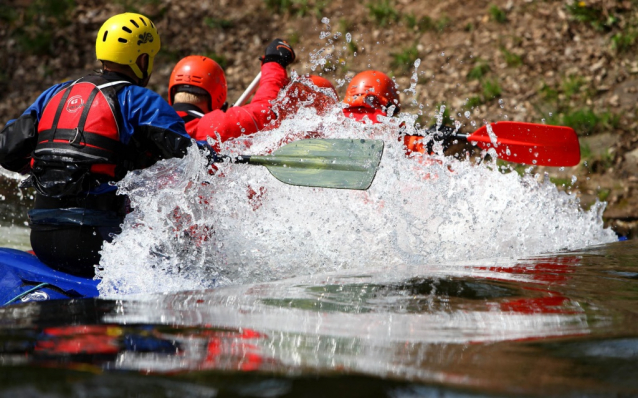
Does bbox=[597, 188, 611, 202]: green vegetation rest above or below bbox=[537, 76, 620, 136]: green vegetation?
below

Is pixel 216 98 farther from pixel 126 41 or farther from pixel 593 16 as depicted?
pixel 593 16

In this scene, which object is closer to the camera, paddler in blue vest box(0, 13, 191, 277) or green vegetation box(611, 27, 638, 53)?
paddler in blue vest box(0, 13, 191, 277)

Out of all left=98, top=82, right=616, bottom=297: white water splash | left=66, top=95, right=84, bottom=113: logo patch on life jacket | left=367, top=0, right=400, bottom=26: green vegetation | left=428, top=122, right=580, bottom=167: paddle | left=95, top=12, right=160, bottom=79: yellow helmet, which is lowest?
left=98, top=82, right=616, bottom=297: white water splash

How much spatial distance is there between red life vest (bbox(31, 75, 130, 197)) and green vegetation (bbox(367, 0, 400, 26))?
7.42 metres

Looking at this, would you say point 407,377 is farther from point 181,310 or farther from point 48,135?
point 48,135

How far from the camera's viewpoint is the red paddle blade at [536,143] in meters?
5.35

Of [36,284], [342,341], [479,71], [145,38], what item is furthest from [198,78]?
[479,71]

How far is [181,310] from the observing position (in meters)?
2.42

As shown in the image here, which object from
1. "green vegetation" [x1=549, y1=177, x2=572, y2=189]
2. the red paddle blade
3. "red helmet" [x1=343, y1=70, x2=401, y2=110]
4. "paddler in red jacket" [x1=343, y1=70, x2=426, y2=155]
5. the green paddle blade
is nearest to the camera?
the green paddle blade

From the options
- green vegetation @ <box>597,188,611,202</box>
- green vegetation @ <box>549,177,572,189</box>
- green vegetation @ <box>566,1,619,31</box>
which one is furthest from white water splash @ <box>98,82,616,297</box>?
green vegetation @ <box>566,1,619,31</box>

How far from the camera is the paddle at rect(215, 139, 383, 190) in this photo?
368cm

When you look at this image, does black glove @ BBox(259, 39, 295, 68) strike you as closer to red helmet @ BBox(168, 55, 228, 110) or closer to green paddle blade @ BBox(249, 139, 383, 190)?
red helmet @ BBox(168, 55, 228, 110)

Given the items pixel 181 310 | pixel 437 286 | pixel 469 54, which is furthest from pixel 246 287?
pixel 469 54

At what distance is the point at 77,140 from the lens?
9.91 ft
